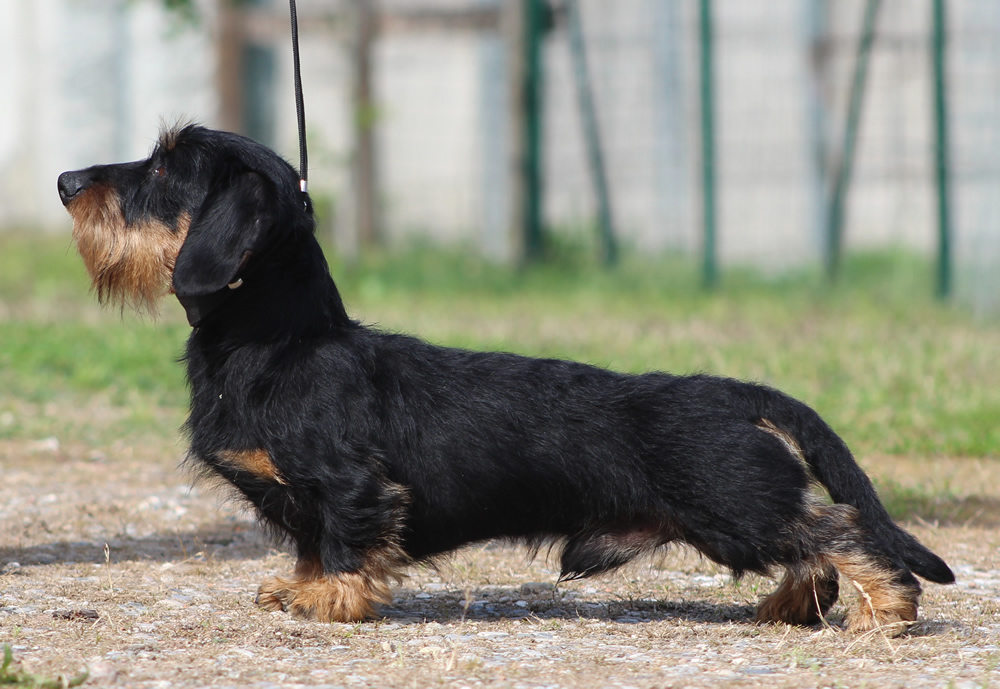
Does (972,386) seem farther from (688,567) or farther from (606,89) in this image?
(606,89)

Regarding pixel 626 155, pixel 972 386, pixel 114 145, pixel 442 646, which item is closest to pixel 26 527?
pixel 442 646

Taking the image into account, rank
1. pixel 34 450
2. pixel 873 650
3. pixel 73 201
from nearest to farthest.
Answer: pixel 873 650, pixel 73 201, pixel 34 450

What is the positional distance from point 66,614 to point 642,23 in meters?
10.0

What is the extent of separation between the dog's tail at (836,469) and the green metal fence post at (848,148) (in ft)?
28.5

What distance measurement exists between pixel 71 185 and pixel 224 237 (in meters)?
0.62

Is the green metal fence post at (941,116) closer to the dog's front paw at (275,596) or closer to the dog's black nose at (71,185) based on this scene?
the dog's front paw at (275,596)

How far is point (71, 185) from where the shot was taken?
4020mm

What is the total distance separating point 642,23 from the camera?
1252 cm

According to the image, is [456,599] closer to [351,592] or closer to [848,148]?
[351,592]

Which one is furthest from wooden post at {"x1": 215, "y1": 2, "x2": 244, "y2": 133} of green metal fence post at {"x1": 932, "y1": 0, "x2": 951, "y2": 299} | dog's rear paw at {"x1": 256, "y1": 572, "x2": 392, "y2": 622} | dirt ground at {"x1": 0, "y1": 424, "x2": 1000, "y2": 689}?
dog's rear paw at {"x1": 256, "y1": 572, "x2": 392, "y2": 622}

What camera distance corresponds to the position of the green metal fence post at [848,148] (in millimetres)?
11875

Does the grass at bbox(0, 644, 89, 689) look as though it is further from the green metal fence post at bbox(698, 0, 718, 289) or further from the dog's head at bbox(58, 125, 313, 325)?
the green metal fence post at bbox(698, 0, 718, 289)

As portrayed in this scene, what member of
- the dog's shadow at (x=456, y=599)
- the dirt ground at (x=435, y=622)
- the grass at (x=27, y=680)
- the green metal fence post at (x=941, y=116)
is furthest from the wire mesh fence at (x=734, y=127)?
the grass at (x=27, y=680)

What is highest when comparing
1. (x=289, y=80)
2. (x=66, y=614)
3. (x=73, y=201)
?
(x=289, y=80)
